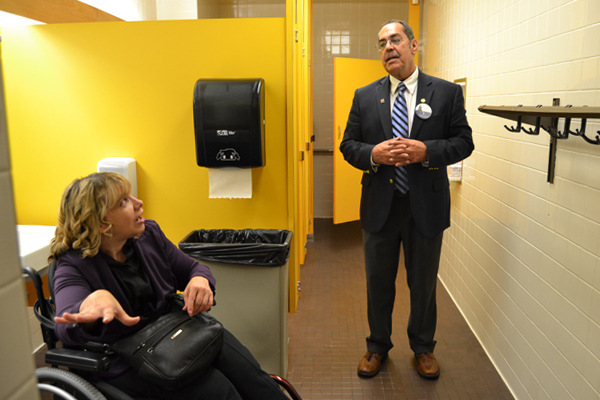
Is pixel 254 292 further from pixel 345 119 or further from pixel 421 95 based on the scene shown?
pixel 345 119

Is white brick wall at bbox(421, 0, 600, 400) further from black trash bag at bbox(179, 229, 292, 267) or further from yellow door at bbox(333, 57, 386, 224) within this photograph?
yellow door at bbox(333, 57, 386, 224)

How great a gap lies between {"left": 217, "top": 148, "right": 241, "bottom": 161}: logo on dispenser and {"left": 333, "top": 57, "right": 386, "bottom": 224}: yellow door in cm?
255

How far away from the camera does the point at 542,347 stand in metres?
2.17

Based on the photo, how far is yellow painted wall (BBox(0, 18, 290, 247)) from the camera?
2947 millimetres

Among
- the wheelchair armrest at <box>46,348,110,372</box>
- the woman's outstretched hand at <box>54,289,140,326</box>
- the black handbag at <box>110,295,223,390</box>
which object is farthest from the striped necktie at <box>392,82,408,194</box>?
the wheelchair armrest at <box>46,348,110,372</box>

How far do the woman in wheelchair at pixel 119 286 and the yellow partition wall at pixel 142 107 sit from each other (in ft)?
4.03

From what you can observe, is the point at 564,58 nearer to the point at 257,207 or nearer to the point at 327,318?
the point at 257,207

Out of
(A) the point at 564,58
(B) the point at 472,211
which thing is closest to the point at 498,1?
(A) the point at 564,58

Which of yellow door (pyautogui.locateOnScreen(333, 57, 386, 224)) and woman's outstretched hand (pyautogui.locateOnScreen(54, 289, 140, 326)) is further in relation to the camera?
yellow door (pyautogui.locateOnScreen(333, 57, 386, 224))

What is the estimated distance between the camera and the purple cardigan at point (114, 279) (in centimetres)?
156

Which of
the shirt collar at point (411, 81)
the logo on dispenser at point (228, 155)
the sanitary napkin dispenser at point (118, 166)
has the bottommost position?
the sanitary napkin dispenser at point (118, 166)

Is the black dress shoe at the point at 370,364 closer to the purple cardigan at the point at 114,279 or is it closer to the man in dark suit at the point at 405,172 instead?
the man in dark suit at the point at 405,172

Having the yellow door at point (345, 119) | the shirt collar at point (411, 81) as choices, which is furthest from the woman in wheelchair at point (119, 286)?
the yellow door at point (345, 119)

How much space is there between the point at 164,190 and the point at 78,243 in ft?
4.90
